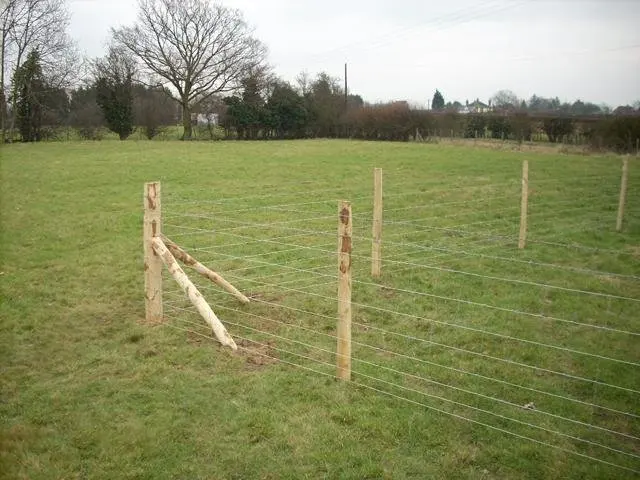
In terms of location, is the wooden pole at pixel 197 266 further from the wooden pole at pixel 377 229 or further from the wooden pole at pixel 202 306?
the wooden pole at pixel 377 229

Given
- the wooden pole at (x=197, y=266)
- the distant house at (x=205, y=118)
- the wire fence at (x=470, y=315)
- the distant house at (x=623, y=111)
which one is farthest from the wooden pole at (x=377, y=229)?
the distant house at (x=205, y=118)

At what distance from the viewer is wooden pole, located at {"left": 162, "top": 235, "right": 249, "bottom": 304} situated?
21.3ft

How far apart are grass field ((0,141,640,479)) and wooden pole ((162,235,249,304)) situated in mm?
188

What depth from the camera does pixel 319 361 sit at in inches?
215

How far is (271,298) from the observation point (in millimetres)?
7508

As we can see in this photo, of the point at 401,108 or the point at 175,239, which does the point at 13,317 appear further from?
the point at 401,108

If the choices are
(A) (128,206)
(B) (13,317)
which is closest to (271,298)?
(B) (13,317)

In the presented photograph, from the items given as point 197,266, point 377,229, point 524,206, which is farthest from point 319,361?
point 524,206

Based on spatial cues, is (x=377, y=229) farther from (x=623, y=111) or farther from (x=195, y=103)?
(x=195, y=103)

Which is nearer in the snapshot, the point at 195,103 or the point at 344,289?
the point at 344,289

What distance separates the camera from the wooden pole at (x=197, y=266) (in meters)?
6.50

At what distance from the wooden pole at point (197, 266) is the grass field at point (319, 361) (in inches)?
7.4

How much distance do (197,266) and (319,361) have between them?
7.24 ft

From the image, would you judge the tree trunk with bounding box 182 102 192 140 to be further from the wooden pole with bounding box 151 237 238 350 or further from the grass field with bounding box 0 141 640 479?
the wooden pole with bounding box 151 237 238 350
